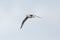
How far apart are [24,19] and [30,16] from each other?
275cm

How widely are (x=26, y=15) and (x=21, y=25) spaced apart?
1.77 m

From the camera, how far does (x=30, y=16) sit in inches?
2685

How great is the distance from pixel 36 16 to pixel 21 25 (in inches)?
169

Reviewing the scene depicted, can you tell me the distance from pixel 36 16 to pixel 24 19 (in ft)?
13.2

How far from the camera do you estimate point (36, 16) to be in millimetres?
67062

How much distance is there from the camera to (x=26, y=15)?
6969cm

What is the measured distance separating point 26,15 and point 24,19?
4.10 ft

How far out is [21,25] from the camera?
232 feet

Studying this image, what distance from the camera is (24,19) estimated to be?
2788 inches

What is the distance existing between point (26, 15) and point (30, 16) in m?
1.58

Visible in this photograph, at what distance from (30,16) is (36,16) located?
4.35ft
